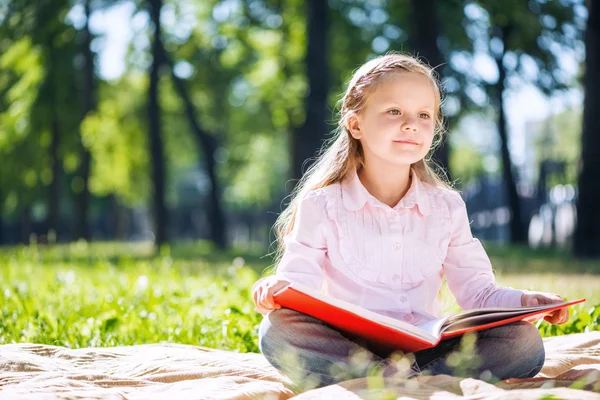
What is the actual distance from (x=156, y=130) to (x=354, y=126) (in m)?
12.0

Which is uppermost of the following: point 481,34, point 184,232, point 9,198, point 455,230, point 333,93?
point 481,34

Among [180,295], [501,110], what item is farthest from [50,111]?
[180,295]

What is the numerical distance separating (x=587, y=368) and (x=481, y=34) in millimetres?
14579

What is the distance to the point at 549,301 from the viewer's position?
281cm

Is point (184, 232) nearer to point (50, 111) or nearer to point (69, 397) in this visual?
point (50, 111)

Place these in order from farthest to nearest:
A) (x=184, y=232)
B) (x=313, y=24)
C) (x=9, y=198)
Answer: (x=184, y=232) < (x=9, y=198) < (x=313, y=24)

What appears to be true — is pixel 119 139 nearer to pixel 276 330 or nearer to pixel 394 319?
pixel 276 330

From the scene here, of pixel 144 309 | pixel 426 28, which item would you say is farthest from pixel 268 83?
pixel 144 309

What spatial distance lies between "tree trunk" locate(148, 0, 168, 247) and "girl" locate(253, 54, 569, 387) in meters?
11.9

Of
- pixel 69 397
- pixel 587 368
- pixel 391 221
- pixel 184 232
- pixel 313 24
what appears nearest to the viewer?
pixel 69 397

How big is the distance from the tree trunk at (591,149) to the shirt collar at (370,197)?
727 cm

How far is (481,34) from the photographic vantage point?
16484 millimetres

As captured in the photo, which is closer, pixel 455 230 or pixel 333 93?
pixel 455 230

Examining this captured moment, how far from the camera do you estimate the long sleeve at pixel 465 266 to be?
125 inches
